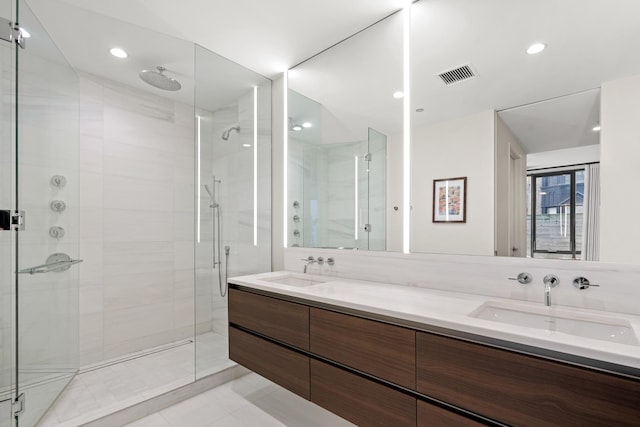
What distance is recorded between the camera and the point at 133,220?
115 inches

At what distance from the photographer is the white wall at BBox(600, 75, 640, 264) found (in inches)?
48.8

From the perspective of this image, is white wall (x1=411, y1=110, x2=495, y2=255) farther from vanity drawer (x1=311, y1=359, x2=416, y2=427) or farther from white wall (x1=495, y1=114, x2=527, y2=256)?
vanity drawer (x1=311, y1=359, x2=416, y2=427)

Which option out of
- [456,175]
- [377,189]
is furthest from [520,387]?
[377,189]

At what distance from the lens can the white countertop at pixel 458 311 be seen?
898 millimetres

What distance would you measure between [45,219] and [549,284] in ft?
9.77

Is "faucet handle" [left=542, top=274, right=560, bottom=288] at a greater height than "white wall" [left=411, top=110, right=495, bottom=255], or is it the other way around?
"white wall" [left=411, top=110, right=495, bottom=255]

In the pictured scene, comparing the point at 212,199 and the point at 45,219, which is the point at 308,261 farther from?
the point at 45,219

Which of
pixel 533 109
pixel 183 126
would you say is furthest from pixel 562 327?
pixel 183 126

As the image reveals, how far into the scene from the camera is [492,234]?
5.32ft

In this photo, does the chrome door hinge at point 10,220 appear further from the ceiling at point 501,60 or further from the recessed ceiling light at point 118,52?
the ceiling at point 501,60

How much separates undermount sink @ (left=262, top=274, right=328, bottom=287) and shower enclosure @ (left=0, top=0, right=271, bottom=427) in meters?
0.40

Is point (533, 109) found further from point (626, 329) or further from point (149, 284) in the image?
point (149, 284)

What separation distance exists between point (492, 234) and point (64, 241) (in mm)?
2910

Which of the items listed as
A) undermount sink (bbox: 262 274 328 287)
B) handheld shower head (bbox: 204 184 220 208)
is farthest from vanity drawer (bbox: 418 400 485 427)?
handheld shower head (bbox: 204 184 220 208)
